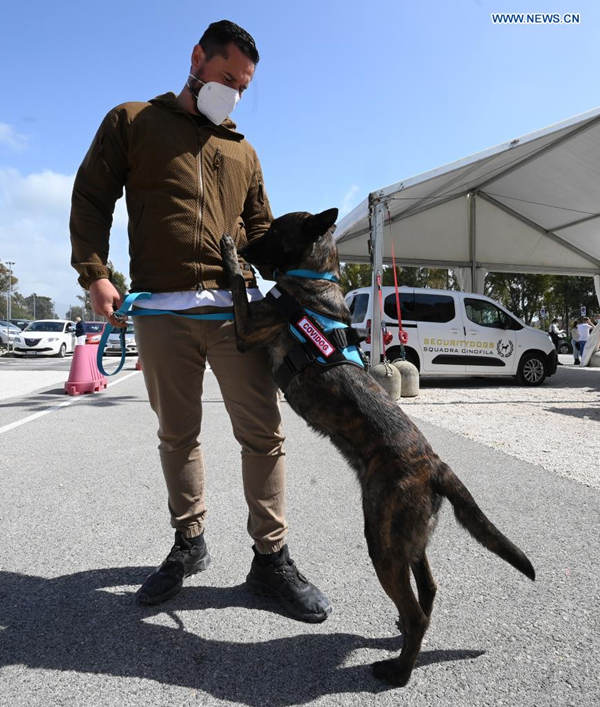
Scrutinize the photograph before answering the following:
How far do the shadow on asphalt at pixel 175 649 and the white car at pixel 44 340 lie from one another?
20306mm

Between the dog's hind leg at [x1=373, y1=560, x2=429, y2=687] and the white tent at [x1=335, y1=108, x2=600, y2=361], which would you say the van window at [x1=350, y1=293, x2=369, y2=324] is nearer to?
the white tent at [x1=335, y1=108, x2=600, y2=361]

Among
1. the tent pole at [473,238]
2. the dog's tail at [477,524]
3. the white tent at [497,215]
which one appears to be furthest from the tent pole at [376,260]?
the dog's tail at [477,524]

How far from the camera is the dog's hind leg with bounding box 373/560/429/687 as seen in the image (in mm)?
1723

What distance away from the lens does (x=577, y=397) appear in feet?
31.0

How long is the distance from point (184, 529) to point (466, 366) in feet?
30.9

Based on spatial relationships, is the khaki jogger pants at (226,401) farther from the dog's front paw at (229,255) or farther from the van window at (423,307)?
the van window at (423,307)

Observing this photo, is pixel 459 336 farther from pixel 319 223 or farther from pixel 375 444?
pixel 375 444

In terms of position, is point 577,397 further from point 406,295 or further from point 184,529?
point 184,529

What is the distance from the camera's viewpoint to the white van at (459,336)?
413 inches

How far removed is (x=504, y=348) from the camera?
36.3 feet

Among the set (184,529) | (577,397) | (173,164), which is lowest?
(577,397)

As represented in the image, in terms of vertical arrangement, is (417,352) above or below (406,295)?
below

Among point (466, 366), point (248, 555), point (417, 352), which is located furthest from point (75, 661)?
point (466, 366)

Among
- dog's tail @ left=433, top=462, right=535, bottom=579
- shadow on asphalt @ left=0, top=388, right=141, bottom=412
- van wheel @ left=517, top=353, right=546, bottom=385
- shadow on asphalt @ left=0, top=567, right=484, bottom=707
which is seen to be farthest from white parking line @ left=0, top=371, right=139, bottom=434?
van wheel @ left=517, top=353, right=546, bottom=385
